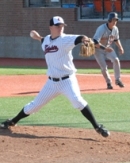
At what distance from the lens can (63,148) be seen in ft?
29.1

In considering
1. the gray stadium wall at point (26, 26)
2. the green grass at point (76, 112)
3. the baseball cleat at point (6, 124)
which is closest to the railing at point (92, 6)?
the gray stadium wall at point (26, 26)

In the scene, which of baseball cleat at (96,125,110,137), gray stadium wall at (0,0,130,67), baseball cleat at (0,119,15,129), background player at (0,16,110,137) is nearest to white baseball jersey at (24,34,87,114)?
background player at (0,16,110,137)

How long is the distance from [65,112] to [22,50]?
17844mm

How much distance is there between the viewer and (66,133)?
9.98 meters

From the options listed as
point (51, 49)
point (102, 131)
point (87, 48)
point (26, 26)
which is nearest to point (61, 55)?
point (51, 49)

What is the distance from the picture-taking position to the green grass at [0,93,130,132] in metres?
11.1

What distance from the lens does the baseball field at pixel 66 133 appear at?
8430 mm

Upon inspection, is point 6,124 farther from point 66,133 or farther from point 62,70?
point 62,70

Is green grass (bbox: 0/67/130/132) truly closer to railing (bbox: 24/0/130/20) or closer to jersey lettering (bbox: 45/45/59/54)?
jersey lettering (bbox: 45/45/59/54)

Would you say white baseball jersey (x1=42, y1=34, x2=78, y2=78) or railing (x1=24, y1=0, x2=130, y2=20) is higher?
white baseball jersey (x1=42, y1=34, x2=78, y2=78)

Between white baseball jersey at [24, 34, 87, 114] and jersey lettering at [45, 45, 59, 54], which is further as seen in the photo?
jersey lettering at [45, 45, 59, 54]

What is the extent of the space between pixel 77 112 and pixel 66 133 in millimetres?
2443

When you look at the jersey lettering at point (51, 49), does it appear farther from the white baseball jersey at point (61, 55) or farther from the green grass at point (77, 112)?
the green grass at point (77, 112)

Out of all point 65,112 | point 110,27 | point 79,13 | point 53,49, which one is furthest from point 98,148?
point 79,13
